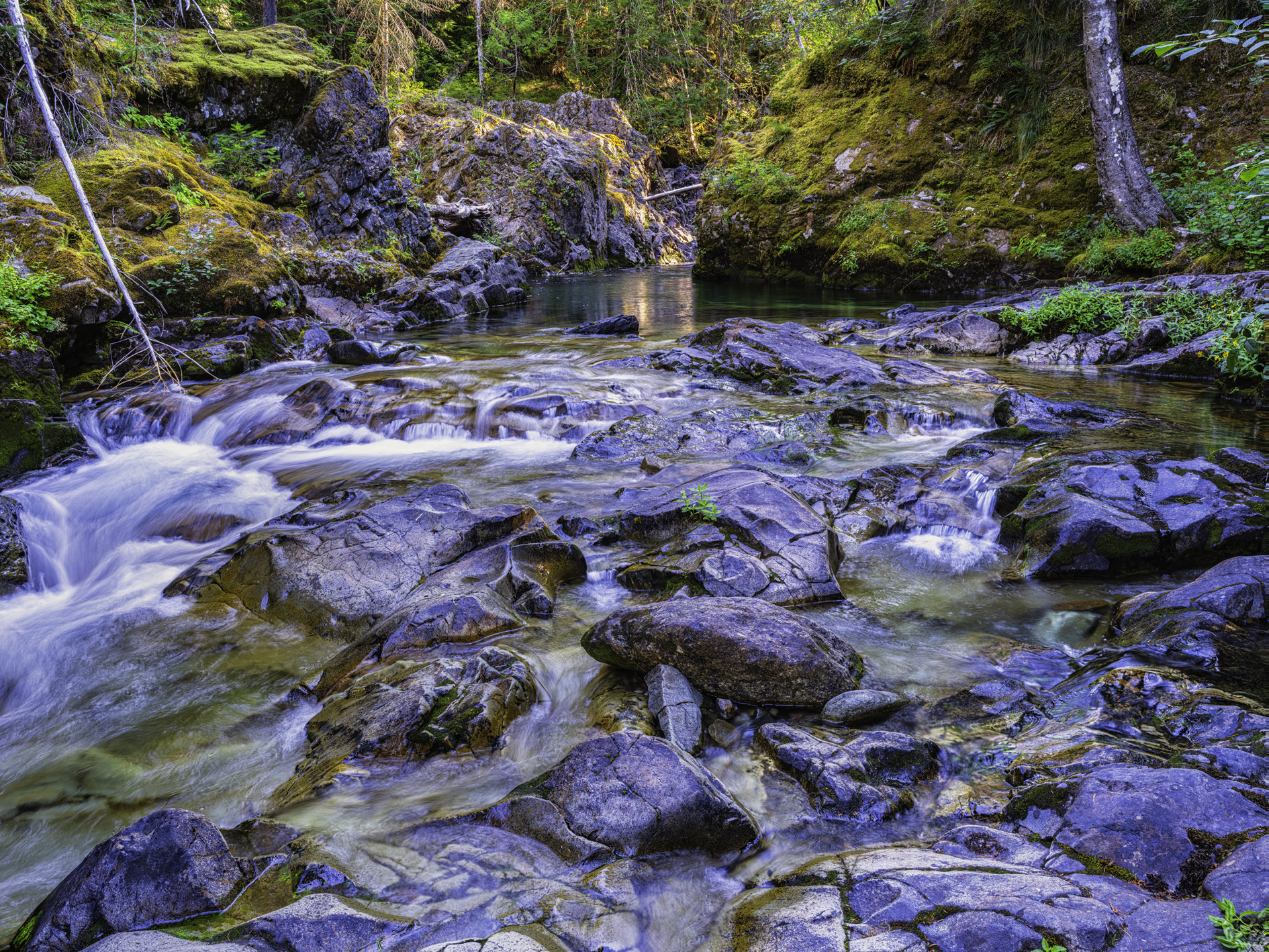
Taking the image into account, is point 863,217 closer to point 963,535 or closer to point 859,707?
point 963,535

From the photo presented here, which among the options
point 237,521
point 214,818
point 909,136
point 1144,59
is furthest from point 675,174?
point 214,818

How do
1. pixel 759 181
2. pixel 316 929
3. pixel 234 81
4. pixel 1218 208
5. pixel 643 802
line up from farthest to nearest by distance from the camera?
pixel 759 181 < pixel 234 81 < pixel 1218 208 < pixel 643 802 < pixel 316 929

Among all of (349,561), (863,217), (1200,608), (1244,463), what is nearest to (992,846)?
(1200,608)

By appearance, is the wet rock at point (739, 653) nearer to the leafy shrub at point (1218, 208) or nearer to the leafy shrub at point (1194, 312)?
the leafy shrub at point (1194, 312)

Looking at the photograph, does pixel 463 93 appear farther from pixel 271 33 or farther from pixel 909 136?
pixel 909 136


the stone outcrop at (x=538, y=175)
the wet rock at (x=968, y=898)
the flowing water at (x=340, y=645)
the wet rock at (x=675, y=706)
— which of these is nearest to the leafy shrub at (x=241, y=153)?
the flowing water at (x=340, y=645)

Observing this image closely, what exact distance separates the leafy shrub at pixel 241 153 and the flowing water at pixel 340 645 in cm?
750

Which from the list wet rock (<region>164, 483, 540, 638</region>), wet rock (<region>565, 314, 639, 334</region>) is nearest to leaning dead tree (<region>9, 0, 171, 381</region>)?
wet rock (<region>164, 483, 540, 638</region>)

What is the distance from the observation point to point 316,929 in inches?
76.9

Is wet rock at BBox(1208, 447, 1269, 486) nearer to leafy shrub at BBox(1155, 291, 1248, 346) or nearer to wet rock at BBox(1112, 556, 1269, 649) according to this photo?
wet rock at BBox(1112, 556, 1269, 649)

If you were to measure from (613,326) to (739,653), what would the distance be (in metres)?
10.7

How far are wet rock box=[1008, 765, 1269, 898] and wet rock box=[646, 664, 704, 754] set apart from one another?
4.13 feet

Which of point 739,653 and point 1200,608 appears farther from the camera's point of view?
point 1200,608

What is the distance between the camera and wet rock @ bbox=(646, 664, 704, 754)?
2990 mm
